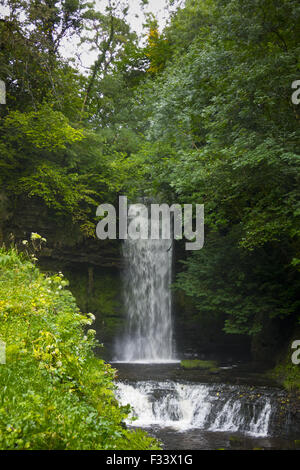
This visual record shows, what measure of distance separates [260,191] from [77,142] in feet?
28.5

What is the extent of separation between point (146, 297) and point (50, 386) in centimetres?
1420

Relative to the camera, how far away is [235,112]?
10.2 meters

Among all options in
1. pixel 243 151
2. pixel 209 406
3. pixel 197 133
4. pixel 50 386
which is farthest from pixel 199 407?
pixel 197 133

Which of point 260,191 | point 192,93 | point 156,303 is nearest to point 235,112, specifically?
point 260,191

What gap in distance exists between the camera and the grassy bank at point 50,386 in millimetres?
3166

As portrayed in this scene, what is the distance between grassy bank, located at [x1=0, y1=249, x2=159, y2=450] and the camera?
3166mm

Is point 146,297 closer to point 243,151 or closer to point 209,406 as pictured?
point 209,406

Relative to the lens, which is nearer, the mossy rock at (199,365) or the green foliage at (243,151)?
the green foliage at (243,151)

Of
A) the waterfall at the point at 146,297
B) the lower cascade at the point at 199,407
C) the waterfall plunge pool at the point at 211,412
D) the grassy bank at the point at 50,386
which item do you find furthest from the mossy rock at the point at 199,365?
the grassy bank at the point at 50,386

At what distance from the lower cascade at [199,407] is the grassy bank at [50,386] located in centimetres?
437

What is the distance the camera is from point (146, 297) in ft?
59.2

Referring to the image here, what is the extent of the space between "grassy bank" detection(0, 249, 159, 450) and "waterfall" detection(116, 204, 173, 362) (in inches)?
466

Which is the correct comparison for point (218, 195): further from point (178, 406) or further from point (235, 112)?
point (178, 406)

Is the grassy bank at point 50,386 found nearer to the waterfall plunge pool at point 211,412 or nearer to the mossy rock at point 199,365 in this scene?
the waterfall plunge pool at point 211,412
